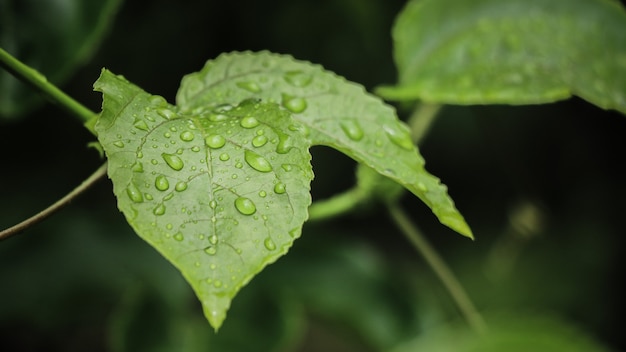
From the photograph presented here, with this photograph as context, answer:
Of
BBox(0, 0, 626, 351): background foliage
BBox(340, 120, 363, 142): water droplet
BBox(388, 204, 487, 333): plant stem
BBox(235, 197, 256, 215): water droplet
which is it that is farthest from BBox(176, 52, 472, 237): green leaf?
BBox(0, 0, 626, 351): background foliage

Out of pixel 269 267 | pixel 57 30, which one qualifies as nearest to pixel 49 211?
pixel 57 30

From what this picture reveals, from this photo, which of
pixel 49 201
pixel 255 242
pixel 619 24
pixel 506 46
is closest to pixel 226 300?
pixel 255 242

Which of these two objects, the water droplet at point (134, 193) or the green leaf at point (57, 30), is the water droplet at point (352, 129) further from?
the green leaf at point (57, 30)

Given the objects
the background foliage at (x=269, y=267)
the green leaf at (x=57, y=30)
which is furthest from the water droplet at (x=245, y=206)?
the background foliage at (x=269, y=267)

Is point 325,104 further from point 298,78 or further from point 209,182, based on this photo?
point 209,182

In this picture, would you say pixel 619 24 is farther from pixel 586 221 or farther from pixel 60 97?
pixel 586 221

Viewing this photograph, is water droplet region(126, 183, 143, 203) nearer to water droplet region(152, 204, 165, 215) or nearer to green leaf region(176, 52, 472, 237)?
water droplet region(152, 204, 165, 215)
